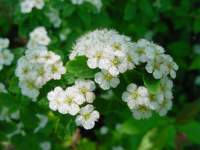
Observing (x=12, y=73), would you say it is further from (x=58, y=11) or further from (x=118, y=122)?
(x=118, y=122)

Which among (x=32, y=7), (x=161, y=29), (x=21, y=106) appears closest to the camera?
(x=21, y=106)

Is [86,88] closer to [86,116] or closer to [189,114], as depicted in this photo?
[86,116]

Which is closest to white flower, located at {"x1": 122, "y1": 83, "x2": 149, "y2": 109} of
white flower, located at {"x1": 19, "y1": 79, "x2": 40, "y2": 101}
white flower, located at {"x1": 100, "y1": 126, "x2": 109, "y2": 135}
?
white flower, located at {"x1": 19, "y1": 79, "x2": 40, "y2": 101}

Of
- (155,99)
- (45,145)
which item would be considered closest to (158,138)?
(45,145)

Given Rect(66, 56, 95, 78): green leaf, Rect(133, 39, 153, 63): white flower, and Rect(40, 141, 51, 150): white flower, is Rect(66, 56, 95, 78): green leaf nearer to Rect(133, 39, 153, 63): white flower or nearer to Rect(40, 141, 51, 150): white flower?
Rect(133, 39, 153, 63): white flower

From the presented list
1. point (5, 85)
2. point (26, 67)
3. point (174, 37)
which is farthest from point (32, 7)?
point (174, 37)
